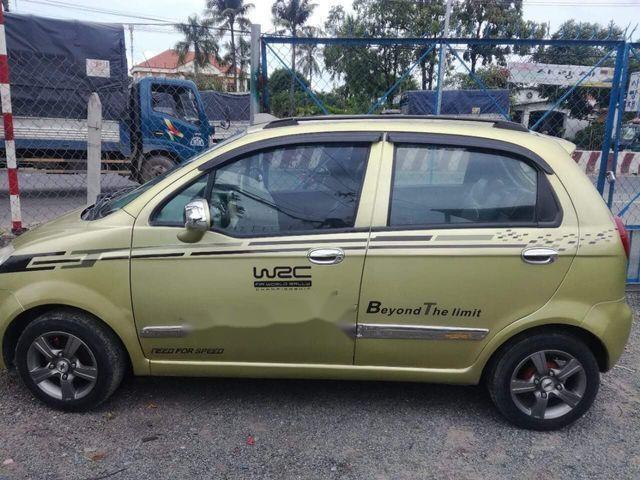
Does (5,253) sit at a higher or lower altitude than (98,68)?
lower

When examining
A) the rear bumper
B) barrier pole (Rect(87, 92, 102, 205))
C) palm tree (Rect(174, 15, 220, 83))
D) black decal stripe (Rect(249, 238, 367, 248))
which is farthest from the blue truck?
palm tree (Rect(174, 15, 220, 83))

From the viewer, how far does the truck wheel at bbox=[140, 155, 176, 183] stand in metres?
10.6

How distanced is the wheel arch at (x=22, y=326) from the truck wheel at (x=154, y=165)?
788cm

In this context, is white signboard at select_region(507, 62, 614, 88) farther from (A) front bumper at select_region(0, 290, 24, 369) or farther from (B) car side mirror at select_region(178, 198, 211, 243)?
(A) front bumper at select_region(0, 290, 24, 369)

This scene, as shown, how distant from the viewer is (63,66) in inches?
409

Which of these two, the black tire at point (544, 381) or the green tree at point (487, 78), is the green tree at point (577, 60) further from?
the black tire at point (544, 381)

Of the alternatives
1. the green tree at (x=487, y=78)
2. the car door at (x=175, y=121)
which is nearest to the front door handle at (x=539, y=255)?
the green tree at (x=487, y=78)

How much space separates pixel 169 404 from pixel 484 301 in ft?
6.50

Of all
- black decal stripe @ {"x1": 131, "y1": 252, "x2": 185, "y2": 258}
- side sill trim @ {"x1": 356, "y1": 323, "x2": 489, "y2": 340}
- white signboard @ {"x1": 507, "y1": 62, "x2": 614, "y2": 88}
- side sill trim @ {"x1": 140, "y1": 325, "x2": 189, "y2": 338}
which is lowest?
side sill trim @ {"x1": 140, "y1": 325, "x2": 189, "y2": 338}

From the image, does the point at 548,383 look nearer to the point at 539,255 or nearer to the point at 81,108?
the point at 539,255

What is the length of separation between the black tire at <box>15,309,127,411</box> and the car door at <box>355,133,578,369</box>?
142 centimetres

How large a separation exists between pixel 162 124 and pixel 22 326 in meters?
8.44

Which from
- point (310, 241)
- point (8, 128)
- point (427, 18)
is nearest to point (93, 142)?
point (8, 128)

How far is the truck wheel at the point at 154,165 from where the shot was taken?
1062cm
